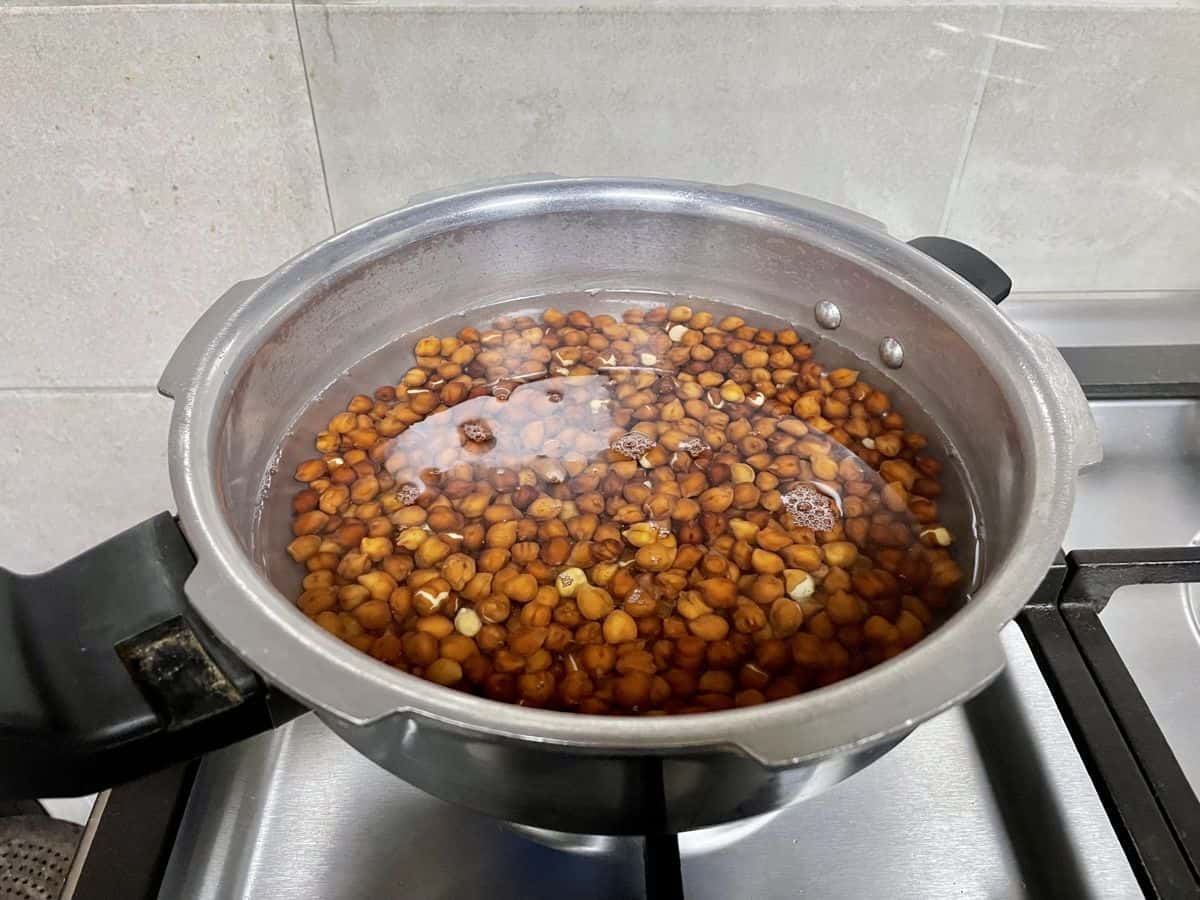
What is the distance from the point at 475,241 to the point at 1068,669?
41 centimetres

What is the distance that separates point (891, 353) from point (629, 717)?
327 millimetres

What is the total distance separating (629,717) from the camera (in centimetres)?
30

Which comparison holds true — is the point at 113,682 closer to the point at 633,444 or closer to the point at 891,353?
the point at 633,444

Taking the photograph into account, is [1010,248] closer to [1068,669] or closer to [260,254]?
[1068,669]

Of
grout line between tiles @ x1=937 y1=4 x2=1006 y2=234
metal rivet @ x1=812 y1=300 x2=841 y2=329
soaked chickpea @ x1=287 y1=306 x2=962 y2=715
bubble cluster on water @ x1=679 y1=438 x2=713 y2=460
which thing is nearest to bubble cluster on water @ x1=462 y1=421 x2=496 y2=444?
soaked chickpea @ x1=287 y1=306 x2=962 y2=715

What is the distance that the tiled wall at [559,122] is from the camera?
0.66 metres

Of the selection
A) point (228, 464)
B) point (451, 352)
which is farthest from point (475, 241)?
point (228, 464)

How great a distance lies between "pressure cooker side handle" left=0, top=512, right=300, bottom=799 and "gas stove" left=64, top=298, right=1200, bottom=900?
0.37 ft

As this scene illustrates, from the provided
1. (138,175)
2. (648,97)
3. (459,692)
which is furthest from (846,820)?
(138,175)

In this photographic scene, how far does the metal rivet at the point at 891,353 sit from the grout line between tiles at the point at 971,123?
11.1 inches

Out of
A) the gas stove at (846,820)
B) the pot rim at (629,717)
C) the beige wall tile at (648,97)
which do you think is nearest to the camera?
the pot rim at (629,717)

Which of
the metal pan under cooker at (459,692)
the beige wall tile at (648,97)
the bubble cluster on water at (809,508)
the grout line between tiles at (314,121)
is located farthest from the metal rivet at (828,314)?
the grout line between tiles at (314,121)

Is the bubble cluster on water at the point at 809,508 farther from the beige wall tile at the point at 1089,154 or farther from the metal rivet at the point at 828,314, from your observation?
the beige wall tile at the point at 1089,154

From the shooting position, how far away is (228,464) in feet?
1.37
